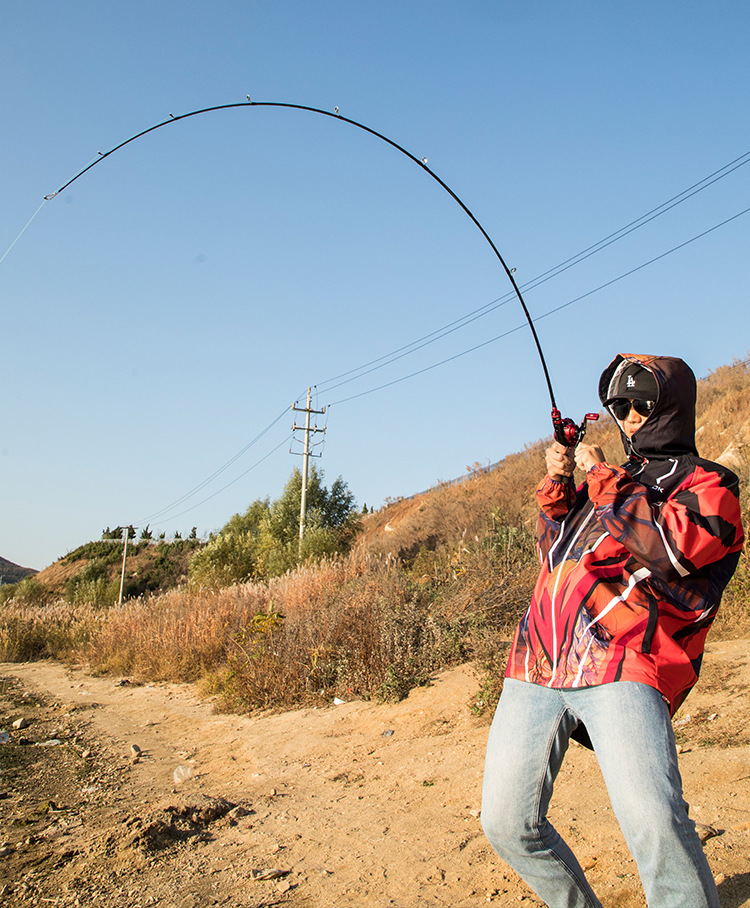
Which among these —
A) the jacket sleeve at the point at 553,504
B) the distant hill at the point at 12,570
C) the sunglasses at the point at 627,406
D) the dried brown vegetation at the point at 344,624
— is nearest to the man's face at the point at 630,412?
the sunglasses at the point at 627,406

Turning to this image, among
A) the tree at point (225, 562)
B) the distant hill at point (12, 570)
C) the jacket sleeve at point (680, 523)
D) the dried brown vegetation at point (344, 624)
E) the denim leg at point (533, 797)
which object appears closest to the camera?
the jacket sleeve at point (680, 523)

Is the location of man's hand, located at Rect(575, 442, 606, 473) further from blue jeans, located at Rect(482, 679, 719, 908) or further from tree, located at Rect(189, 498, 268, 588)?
tree, located at Rect(189, 498, 268, 588)

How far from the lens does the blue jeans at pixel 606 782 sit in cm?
192

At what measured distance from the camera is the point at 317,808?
4.88 meters

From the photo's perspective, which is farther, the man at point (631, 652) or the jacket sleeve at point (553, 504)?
the jacket sleeve at point (553, 504)

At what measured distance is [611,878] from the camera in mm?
3215

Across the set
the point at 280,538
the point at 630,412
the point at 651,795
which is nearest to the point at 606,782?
the point at 651,795

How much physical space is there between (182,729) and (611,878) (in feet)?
19.1

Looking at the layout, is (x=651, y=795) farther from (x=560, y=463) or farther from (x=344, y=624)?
(x=344, y=624)

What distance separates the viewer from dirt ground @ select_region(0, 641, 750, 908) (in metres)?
3.50

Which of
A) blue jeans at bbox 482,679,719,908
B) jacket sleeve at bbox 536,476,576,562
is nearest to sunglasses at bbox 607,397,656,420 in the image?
jacket sleeve at bbox 536,476,576,562

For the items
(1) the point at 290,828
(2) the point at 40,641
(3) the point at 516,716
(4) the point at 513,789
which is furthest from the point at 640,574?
(2) the point at 40,641

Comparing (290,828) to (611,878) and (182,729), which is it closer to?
(611,878)

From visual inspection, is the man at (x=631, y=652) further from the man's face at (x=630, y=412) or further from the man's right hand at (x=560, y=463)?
the man's right hand at (x=560, y=463)
